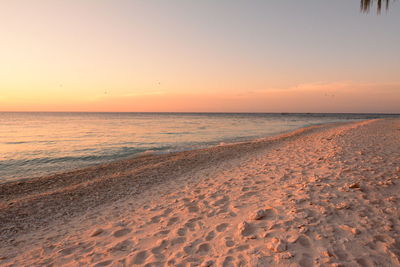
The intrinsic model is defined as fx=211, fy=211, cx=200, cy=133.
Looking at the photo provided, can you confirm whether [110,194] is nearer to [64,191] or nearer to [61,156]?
[64,191]

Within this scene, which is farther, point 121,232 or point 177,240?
point 121,232

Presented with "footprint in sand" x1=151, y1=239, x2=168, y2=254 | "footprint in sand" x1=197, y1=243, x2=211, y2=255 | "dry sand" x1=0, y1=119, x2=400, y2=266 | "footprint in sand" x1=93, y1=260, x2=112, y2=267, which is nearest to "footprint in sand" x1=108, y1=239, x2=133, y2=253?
"dry sand" x1=0, y1=119, x2=400, y2=266

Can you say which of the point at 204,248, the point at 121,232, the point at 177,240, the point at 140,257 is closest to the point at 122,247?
the point at 140,257

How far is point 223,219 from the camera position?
4.45 meters

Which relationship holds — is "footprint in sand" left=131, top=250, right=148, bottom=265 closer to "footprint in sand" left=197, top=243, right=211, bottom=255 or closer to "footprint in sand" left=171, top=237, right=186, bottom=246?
"footprint in sand" left=171, top=237, right=186, bottom=246

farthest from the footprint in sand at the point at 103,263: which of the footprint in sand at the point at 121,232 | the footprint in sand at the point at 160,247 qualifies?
the footprint in sand at the point at 121,232

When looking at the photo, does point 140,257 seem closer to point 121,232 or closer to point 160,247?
point 160,247

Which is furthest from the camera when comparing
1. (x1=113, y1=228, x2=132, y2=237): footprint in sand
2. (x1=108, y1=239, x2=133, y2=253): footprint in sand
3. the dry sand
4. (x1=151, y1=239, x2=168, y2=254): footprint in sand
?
(x1=113, y1=228, x2=132, y2=237): footprint in sand

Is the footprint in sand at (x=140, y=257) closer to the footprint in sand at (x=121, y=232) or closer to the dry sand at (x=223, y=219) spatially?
the dry sand at (x=223, y=219)

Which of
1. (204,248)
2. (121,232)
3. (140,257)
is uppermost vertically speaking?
(204,248)

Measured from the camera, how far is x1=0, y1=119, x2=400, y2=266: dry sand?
3.20 meters

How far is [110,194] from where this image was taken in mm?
7395

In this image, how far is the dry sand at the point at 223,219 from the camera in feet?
10.5

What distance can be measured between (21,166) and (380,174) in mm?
16874
